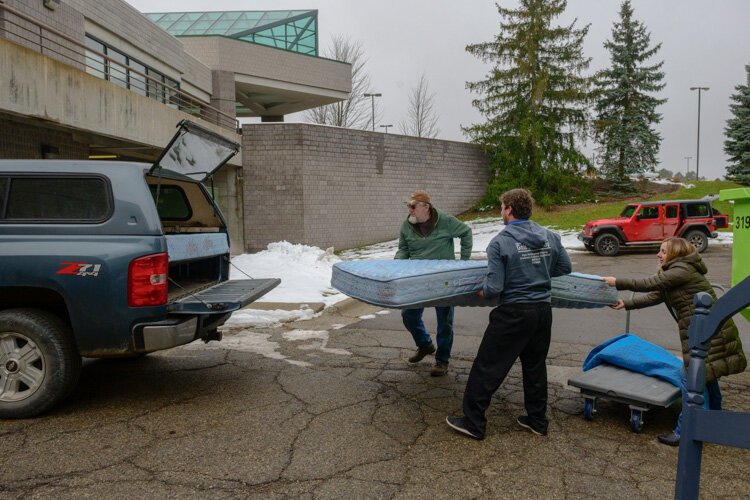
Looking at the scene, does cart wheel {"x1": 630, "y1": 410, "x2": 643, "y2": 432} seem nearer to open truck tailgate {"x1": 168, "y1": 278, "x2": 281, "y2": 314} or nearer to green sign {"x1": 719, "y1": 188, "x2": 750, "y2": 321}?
green sign {"x1": 719, "y1": 188, "x2": 750, "y2": 321}

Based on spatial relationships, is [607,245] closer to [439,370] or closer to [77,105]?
[439,370]

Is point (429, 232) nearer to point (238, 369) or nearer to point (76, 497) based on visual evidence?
point (238, 369)

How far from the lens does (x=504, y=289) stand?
3.94 metres

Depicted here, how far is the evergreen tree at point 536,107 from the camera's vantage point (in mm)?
26516

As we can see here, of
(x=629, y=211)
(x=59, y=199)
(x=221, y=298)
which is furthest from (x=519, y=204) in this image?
(x=629, y=211)

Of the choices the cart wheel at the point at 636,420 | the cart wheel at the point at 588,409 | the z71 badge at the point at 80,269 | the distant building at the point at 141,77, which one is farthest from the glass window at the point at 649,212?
the z71 badge at the point at 80,269

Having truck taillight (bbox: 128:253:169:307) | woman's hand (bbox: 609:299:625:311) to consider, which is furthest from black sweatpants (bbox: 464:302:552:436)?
truck taillight (bbox: 128:253:169:307)

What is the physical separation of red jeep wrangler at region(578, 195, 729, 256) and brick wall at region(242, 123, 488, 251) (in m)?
8.90

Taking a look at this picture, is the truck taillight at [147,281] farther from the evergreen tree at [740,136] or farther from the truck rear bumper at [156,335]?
the evergreen tree at [740,136]

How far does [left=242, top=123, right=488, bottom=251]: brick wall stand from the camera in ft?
68.4

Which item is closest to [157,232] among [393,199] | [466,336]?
[466,336]

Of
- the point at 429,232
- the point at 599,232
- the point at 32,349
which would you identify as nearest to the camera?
the point at 32,349

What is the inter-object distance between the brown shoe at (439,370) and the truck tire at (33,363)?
3.08 meters

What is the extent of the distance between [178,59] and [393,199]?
9741mm
